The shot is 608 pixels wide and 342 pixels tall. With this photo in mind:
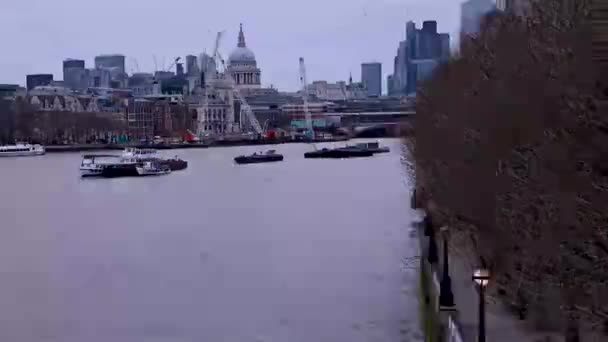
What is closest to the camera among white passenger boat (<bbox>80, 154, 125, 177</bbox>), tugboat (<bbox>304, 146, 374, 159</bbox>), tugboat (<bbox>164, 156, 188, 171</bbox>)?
white passenger boat (<bbox>80, 154, 125, 177</bbox>)

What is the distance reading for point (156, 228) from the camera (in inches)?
739

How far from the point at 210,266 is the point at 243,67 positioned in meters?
82.5

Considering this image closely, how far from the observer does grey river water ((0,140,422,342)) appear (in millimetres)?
10203

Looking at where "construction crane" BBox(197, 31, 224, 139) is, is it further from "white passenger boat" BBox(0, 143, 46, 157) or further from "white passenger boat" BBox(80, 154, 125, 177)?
"white passenger boat" BBox(80, 154, 125, 177)

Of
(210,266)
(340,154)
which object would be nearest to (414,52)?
(340,154)

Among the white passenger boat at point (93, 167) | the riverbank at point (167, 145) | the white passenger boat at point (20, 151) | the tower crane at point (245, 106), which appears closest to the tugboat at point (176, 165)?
the white passenger boat at point (93, 167)

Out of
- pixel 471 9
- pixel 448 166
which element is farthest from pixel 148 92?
pixel 448 166

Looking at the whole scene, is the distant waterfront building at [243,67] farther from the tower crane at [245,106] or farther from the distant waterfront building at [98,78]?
the distant waterfront building at [98,78]

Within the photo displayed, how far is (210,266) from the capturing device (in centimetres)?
1390

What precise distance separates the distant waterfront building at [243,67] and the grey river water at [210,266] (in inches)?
2684

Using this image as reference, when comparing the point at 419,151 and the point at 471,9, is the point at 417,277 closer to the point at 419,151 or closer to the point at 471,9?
the point at 419,151

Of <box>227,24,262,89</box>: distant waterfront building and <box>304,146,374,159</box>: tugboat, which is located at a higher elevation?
<box>227,24,262,89</box>: distant waterfront building

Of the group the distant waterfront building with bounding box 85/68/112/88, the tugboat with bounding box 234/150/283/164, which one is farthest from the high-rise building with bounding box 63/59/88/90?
the tugboat with bounding box 234/150/283/164

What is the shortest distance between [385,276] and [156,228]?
23.4ft
